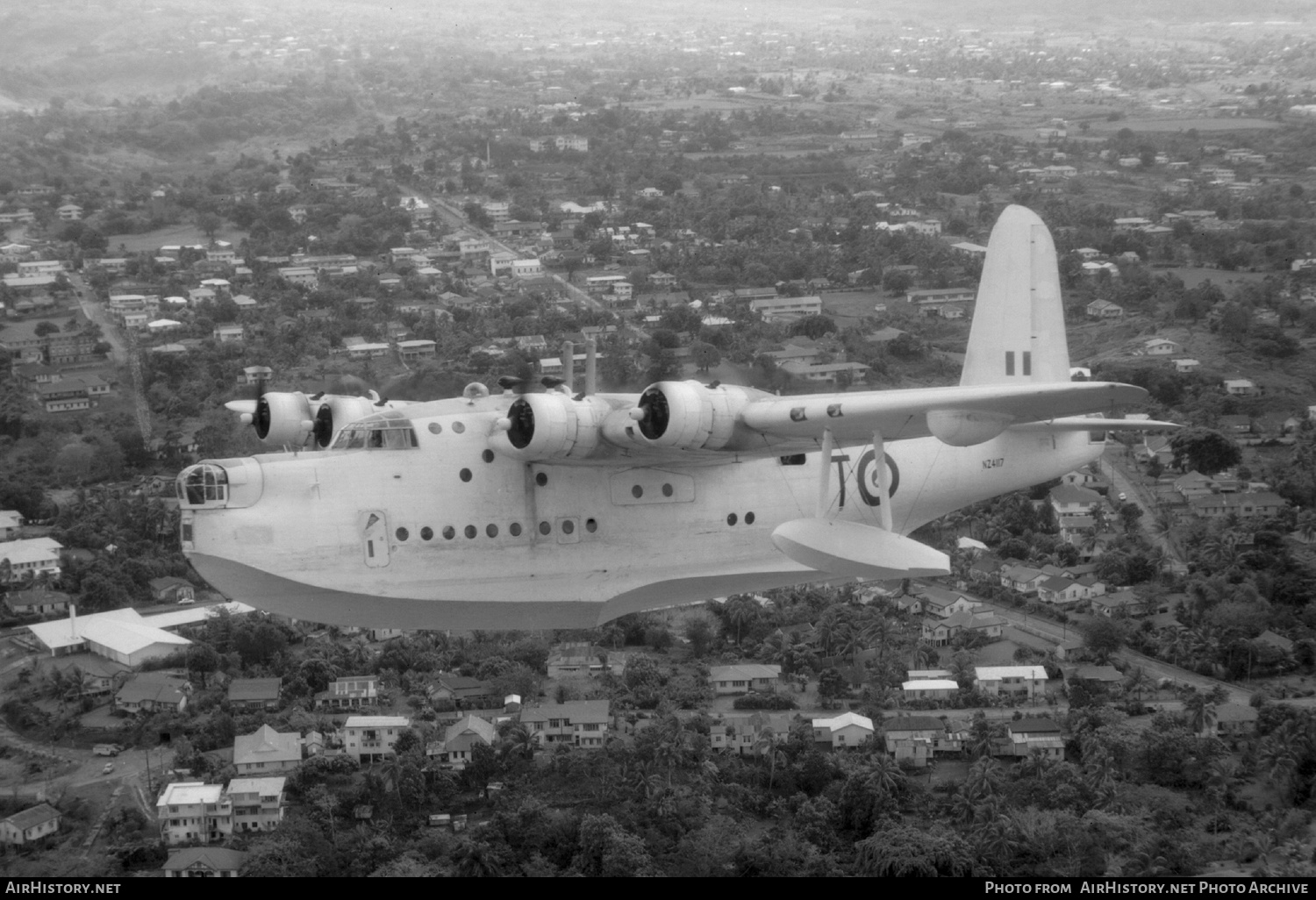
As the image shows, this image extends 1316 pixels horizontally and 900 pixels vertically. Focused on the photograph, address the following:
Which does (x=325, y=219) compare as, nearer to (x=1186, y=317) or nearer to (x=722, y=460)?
(x=1186, y=317)

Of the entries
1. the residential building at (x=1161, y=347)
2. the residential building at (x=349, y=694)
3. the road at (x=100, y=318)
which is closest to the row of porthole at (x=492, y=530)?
the residential building at (x=349, y=694)

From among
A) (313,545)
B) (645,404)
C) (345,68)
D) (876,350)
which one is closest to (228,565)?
(313,545)

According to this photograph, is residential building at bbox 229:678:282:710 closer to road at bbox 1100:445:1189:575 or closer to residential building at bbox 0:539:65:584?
residential building at bbox 0:539:65:584

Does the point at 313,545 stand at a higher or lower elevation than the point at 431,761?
higher

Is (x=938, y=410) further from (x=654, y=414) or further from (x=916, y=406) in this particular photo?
(x=654, y=414)

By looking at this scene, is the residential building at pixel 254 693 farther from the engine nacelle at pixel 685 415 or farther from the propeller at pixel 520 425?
the engine nacelle at pixel 685 415

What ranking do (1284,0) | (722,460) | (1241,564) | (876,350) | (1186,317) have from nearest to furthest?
(722,460) < (1241,564) < (876,350) < (1186,317) < (1284,0)

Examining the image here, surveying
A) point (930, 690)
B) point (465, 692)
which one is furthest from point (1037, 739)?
point (465, 692)
